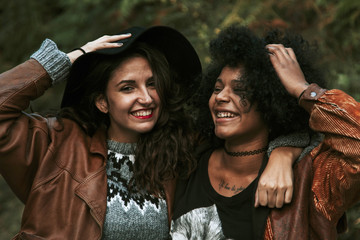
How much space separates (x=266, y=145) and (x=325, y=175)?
1.63 feet

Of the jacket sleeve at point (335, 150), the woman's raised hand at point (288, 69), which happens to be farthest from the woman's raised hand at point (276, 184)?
the woman's raised hand at point (288, 69)

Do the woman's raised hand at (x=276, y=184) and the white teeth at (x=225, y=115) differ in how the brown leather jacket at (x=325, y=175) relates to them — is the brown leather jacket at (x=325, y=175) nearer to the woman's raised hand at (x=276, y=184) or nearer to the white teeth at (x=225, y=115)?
the woman's raised hand at (x=276, y=184)

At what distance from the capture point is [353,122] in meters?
2.29

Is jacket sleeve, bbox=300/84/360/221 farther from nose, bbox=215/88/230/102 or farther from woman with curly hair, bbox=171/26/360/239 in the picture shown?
nose, bbox=215/88/230/102

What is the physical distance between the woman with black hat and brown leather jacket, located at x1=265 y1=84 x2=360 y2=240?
79 cm

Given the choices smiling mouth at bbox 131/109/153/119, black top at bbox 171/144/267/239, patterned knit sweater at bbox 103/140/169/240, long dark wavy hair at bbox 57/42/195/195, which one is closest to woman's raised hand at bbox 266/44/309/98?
black top at bbox 171/144/267/239

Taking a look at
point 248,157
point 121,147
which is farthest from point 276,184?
point 121,147

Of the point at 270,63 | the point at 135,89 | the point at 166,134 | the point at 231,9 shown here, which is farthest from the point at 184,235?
the point at 231,9

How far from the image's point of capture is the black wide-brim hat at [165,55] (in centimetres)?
292

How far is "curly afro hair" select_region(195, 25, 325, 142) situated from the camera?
2.74 metres

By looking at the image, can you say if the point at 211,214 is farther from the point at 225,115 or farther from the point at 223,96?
the point at 223,96

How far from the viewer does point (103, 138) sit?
311cm

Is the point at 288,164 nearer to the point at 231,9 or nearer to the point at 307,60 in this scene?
the point at 307,60

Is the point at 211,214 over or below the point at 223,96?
below
